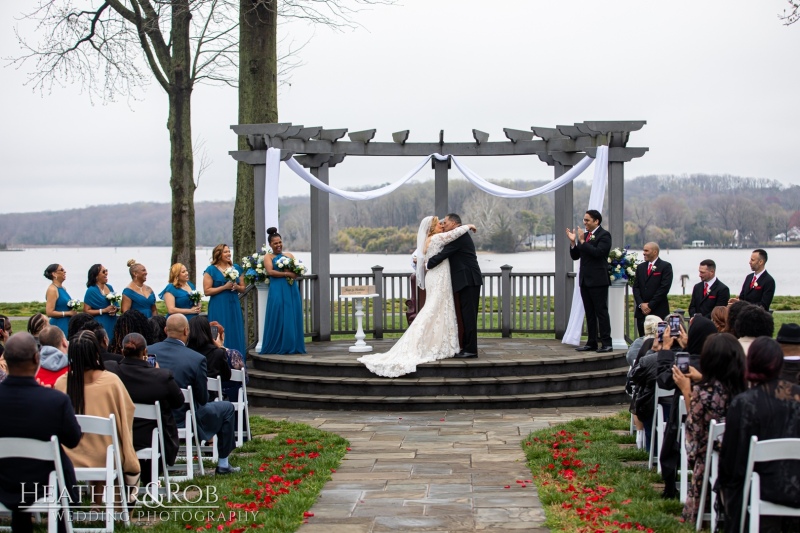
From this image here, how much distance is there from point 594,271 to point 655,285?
0.90 meters

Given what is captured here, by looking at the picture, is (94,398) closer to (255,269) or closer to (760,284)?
(255,269)

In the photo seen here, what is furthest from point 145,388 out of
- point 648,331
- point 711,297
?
point 711,297

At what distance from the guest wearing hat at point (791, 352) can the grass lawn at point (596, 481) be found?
117 cm

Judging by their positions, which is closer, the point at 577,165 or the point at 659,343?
the point at 659,343

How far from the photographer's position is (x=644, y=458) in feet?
26.5

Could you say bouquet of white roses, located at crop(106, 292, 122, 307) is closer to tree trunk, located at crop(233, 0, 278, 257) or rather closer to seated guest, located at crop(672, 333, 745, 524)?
tree trunk, located at crop(233, 0, 278, 257)

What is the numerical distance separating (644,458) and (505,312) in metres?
6.93

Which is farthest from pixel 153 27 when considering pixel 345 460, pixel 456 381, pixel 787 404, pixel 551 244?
pixel 787 404

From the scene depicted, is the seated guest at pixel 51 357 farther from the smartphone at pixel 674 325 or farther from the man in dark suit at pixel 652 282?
the man in dark suit at pixel 652 282

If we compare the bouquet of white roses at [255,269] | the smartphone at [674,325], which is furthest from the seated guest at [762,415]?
the bouquet of white roses at [255,269]

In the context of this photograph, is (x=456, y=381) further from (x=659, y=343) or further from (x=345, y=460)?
(x=659, y=343)

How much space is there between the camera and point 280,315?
12875mm

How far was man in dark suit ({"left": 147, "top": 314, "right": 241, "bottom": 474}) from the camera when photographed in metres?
7.27

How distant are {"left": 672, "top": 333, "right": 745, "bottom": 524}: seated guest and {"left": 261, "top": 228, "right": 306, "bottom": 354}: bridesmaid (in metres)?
7.45
